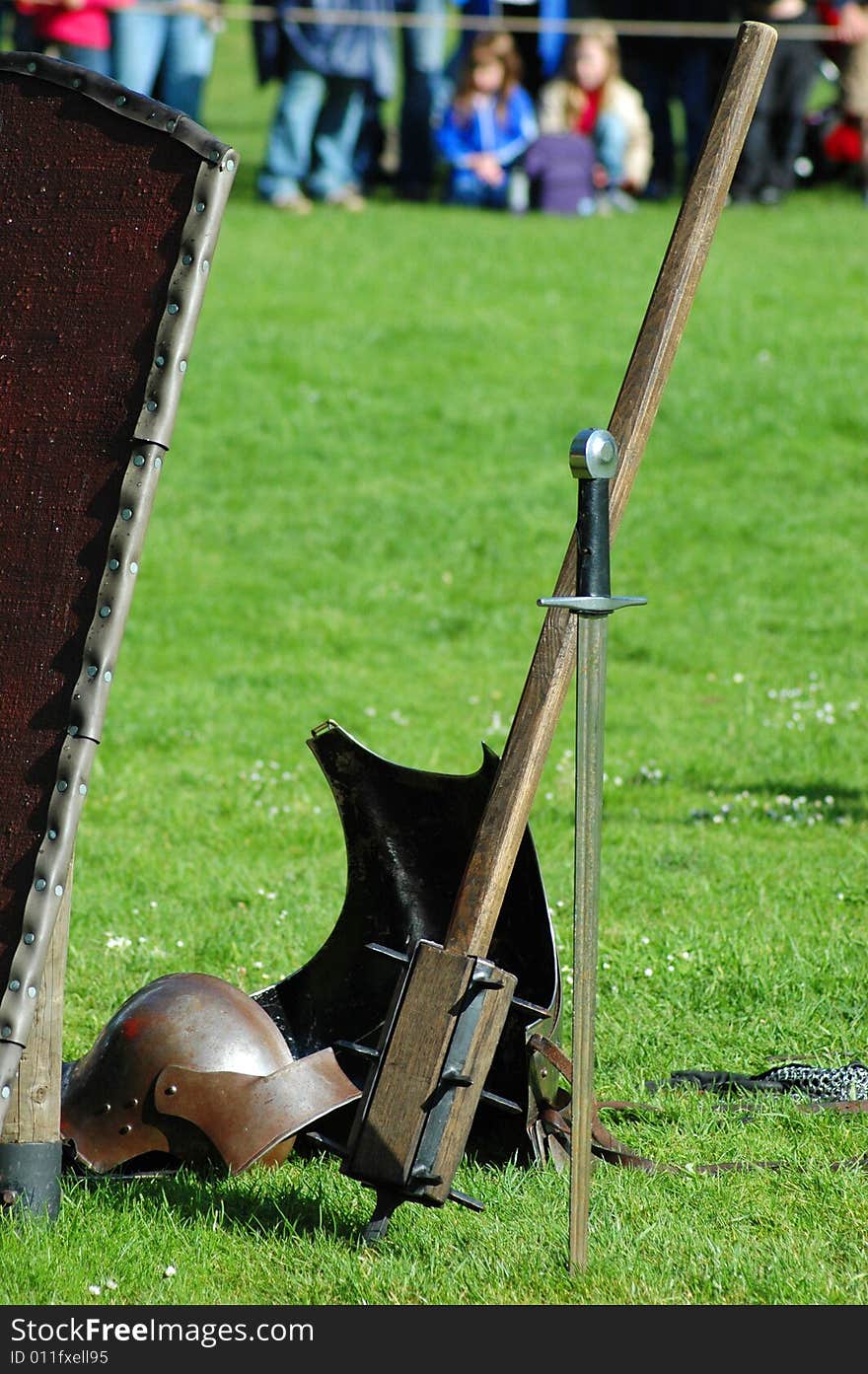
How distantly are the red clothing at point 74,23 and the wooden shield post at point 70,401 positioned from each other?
1107cm

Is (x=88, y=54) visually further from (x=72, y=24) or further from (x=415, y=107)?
(x=415, y=107)

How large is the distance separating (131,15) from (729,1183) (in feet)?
39.4

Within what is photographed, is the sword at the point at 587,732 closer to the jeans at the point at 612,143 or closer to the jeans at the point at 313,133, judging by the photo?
the jeans at the point at 313,133

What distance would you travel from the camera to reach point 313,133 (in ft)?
50.5

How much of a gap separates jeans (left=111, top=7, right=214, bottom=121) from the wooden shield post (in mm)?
11106


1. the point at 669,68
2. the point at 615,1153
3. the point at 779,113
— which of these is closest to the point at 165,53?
the point at 669,68

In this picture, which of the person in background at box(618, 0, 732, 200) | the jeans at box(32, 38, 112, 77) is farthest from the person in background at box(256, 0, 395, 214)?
the person in background at box(618, 0, 732, 200)

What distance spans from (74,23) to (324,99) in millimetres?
2322

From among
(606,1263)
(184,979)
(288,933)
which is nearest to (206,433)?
(288,933)

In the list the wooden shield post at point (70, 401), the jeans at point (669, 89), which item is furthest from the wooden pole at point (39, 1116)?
the jeans at point (669, 89)

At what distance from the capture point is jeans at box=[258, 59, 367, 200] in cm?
1490

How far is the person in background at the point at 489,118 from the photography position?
15594 millimetres
